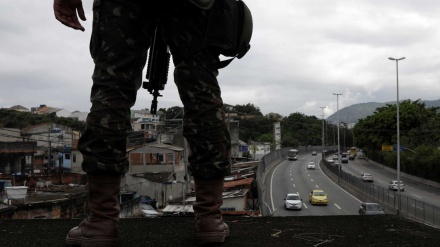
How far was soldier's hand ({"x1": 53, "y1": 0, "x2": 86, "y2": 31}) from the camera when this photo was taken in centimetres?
263

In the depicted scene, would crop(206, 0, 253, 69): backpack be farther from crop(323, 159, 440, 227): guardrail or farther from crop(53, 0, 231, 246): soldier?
crop(323, 159, 440, 227): guardrail

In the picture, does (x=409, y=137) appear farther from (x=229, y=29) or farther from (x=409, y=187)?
(x=229, y=29)

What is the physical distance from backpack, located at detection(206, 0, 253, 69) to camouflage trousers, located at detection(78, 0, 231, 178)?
0.06 m

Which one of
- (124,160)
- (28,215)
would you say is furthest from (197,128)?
(28,215)

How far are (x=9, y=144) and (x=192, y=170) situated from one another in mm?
41748

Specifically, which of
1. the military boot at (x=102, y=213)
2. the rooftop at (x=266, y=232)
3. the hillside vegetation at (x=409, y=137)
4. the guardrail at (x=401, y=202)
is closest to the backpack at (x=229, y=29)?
the military boot at (x=102, y=213)

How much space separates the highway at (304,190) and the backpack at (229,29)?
85.7ft

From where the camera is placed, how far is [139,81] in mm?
2674

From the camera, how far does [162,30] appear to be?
278 centimetres

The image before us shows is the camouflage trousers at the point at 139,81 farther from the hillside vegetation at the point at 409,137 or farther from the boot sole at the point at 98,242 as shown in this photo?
the hillside vegetation at the point at 409,137

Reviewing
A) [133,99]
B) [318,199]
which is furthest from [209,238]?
[318,199]

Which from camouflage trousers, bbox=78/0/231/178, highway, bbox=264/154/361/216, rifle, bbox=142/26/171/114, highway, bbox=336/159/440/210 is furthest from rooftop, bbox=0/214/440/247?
highway, bbox=336/159/440/210

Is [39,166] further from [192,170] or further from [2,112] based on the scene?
[192,170]

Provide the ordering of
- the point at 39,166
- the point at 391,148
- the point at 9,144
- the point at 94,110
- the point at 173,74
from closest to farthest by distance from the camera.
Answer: the point at 94,110, the point at 173,74, the point at 9,144, the point at 39,166, the point at 391,148
